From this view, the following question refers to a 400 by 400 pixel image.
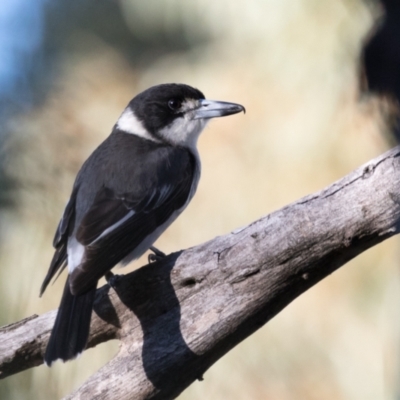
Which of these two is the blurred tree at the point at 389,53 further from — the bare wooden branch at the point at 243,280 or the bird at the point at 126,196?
the bird at the point at 126,196

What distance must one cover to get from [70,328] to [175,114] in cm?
134

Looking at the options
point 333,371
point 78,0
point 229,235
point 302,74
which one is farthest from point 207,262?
point 78,0

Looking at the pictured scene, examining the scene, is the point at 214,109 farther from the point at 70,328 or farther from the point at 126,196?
the point at 70,328

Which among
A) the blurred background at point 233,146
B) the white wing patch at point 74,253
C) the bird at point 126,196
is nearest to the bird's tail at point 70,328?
the bird at point 126,196

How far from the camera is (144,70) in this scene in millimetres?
4691

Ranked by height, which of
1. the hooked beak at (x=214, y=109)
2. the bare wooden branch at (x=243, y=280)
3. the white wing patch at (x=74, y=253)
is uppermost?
the hooked beak at (x=214, y=109)

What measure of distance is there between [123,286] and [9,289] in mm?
1140

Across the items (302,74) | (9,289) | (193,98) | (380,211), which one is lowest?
(380,211)

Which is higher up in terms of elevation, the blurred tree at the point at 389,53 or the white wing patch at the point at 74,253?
the white wing patch at the point at 74,253

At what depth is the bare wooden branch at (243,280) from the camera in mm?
2336

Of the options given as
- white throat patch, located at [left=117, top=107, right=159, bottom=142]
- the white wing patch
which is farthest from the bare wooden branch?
white throat patch, located at [left=117, top=107, right=159, bottom=142]

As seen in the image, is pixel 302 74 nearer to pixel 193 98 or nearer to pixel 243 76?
pixel 243 76

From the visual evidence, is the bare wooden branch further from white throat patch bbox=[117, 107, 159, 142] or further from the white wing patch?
white throat patch bbox=[117, 107, 159, 142]

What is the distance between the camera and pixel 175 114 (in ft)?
11.0
